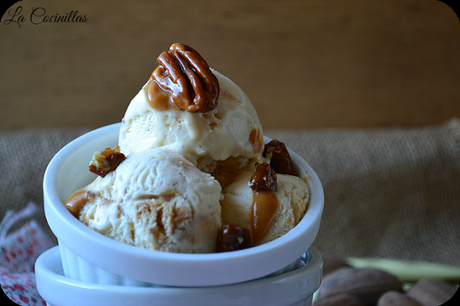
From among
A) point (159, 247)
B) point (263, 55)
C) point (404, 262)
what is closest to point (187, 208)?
point (159, 247)

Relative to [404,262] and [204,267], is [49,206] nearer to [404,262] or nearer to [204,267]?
[204,267]

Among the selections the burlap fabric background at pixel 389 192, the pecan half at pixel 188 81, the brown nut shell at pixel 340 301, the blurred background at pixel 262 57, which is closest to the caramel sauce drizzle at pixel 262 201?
the pecan half at pixel 188 81

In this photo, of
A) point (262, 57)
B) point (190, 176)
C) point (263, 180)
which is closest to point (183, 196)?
point (190, 176)

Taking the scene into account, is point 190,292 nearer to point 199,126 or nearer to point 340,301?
point 199,126

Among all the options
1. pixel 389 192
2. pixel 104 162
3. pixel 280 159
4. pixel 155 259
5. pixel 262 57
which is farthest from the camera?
pixel 262 57

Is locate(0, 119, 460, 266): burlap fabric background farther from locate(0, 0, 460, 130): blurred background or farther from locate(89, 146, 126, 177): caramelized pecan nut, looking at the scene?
locate(89, 146, 126, 177): caramelized pecan nut

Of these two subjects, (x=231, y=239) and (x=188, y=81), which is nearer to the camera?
(x=231, y=239)

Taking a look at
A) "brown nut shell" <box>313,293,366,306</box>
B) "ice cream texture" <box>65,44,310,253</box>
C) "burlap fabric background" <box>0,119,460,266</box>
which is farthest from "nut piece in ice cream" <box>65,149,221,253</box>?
"burlap fabric background" <box>0,119,460,266</box>
